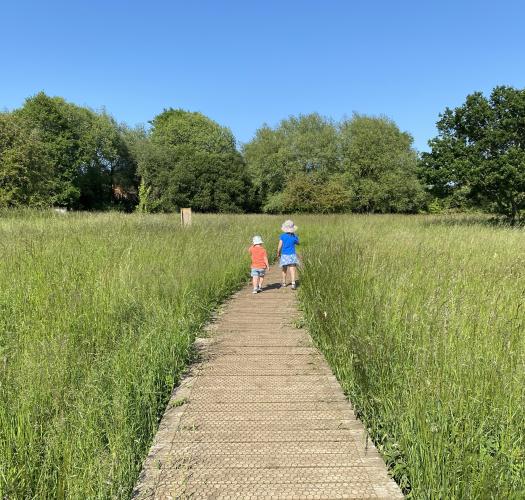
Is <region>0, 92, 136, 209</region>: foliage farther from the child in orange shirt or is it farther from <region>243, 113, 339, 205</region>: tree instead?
the child in orange shirt

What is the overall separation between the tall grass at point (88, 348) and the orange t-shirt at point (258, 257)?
869mm

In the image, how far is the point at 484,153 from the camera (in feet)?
63.1

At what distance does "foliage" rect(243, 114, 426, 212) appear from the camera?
45781mm

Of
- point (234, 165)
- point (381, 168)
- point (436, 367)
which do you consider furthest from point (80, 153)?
point (436, 367)

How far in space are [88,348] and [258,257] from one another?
510 centimetres

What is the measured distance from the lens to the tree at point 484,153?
17.8 meters

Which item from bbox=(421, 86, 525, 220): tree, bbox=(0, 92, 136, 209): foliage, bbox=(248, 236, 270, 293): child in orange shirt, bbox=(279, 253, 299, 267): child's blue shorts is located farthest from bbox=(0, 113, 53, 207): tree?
bbox=(421, 86, 525, 220): tree

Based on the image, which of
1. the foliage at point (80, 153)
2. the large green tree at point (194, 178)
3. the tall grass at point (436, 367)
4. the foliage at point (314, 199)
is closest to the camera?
the tall grass at point (436, 367)

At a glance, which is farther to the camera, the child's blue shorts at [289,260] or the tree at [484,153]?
the tree at [484,153]

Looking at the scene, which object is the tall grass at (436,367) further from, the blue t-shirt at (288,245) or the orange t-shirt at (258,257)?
the blue t-shirt at (288,245)

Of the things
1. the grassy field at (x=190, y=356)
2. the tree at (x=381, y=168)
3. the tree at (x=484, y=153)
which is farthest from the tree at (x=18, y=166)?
the tree at (x=381, y=168)

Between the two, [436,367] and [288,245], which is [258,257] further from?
[436,367]

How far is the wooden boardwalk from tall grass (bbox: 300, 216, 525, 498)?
196 mm

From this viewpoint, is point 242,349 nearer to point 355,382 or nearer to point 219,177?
point 355,382
